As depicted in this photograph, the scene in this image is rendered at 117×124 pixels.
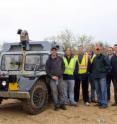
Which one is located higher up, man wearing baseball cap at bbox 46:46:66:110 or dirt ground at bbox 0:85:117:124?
man wearing baseball cap at bbox 46:46:66:110

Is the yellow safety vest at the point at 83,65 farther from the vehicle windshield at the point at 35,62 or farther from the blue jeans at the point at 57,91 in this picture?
the vehicle windshield at the point at 35,62

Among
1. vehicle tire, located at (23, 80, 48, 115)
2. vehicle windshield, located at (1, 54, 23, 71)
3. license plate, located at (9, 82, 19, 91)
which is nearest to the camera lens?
license plate, located at (9, 82, 19, 91)

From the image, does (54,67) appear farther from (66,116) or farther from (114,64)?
(114,64)

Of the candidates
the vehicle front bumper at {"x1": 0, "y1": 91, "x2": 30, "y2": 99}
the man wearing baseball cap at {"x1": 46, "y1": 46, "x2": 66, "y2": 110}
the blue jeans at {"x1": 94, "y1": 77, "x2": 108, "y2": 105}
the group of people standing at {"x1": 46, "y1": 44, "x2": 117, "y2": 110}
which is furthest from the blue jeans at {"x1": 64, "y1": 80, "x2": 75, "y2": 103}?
the vehicle front bumper at {"x1": 0, "y1": 91, "x2": 30, "y2": 99}

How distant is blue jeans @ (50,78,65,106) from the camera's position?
10508 mm

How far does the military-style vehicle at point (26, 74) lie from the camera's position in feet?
32.2

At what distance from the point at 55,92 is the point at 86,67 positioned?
146 cm

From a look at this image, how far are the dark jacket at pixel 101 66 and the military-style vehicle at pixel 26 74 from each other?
1.38 m

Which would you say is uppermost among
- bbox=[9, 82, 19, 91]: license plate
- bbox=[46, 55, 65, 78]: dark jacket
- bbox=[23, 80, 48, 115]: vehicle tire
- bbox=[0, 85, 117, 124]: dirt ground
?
bbox=[46, 55, 65, 78]: dark jacket

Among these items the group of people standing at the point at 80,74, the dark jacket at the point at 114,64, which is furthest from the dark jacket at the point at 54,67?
the dark jacket at the point at 114,64

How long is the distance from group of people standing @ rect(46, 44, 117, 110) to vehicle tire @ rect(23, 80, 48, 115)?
0.84 ft

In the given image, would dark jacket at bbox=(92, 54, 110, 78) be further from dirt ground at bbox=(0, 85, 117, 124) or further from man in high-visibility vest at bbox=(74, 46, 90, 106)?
dirt ground at bbox=(0, 85, 117, 124)

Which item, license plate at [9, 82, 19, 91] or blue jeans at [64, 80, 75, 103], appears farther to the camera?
blue jeans at [64, 80, 75, 103]

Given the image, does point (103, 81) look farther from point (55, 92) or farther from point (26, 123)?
point (26, 123)
